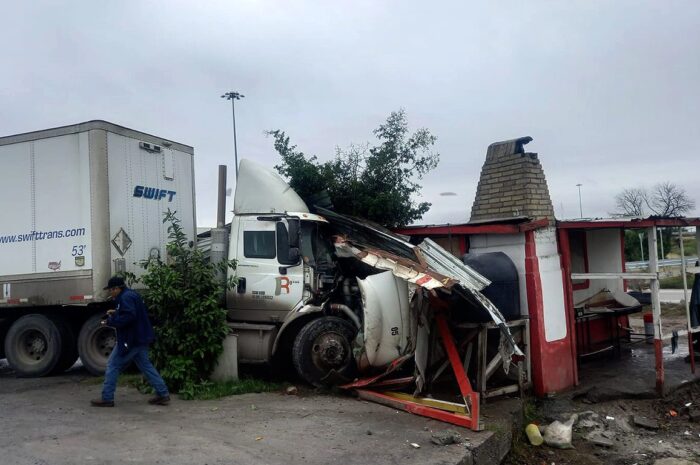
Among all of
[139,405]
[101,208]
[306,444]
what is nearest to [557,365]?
[306,444]

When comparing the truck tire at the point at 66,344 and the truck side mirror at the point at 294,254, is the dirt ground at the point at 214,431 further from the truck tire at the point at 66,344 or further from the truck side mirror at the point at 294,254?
the truck side mirror at the point at 294,254

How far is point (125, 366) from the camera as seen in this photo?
23.1ft

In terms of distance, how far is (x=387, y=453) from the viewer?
222 inches

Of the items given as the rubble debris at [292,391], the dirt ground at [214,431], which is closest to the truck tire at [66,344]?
the dirt ground at [214,431]

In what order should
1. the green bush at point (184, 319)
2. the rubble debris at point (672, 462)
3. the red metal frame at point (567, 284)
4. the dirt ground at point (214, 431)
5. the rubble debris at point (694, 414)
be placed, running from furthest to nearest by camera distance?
the red metal frame at point (567, 284) < the green bush at point (184, 319) < the rubble debris at point (694, 414) < the rubble debris at point (672, 462) < the dirt ground at point (214, 431)

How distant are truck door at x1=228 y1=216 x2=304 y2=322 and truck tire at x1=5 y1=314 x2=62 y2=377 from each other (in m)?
2.71

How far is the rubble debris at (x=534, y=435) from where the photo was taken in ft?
22.6

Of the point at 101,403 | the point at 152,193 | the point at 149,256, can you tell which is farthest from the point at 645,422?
the point at 152,193

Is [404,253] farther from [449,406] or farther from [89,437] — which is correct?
[89,437]

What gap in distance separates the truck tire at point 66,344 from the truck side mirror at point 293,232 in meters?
3.62

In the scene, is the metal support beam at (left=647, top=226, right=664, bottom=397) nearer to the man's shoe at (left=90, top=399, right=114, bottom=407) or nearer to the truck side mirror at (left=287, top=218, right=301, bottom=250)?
the truck side mirror at (left=287, top=218, right=301, bottom=250)

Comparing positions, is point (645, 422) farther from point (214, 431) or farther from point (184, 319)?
point (184, 319)

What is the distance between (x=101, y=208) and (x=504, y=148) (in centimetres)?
620

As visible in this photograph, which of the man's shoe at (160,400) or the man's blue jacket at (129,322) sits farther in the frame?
the man's shoe at (160,400)
